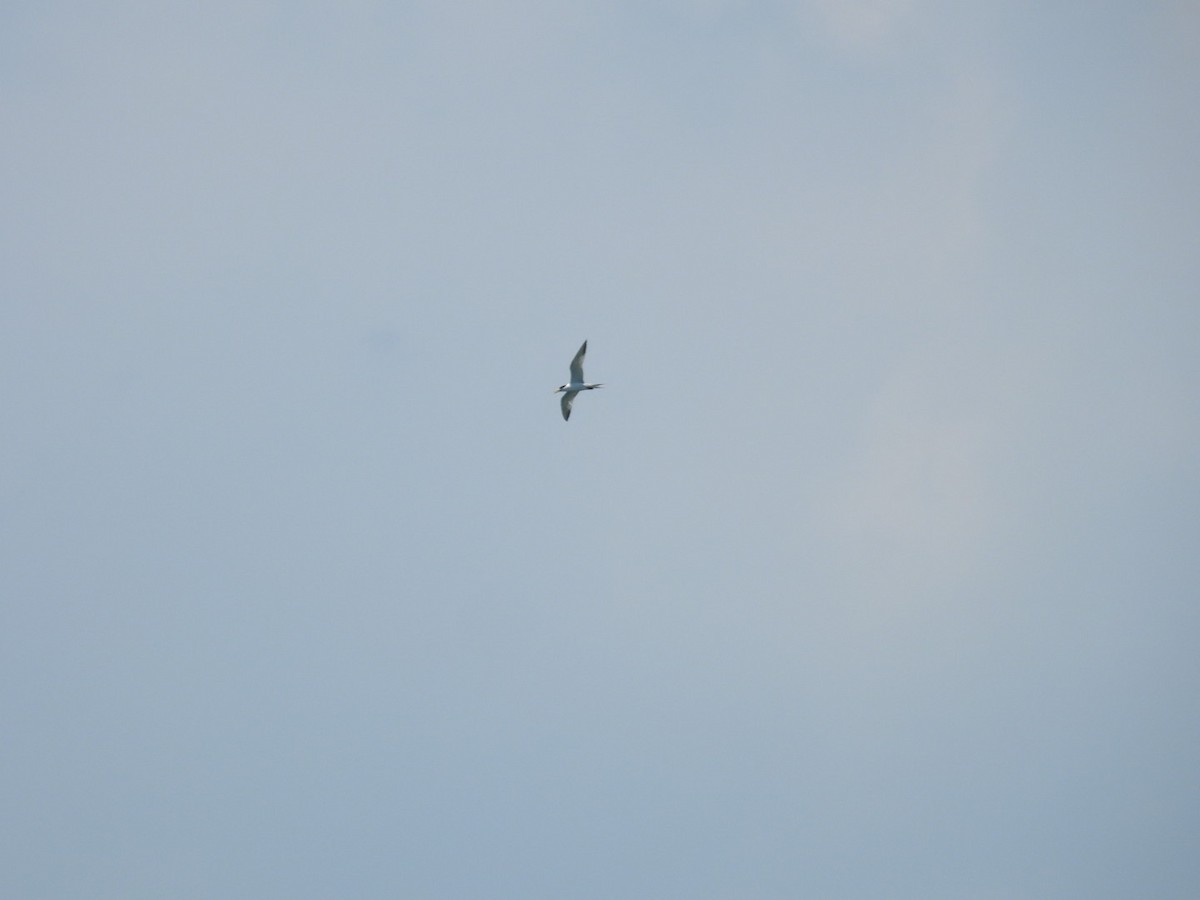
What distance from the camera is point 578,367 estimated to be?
111 meters

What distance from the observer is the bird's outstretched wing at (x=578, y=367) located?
111 m

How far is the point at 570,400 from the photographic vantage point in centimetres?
11269

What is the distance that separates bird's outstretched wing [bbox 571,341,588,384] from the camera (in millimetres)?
110938
